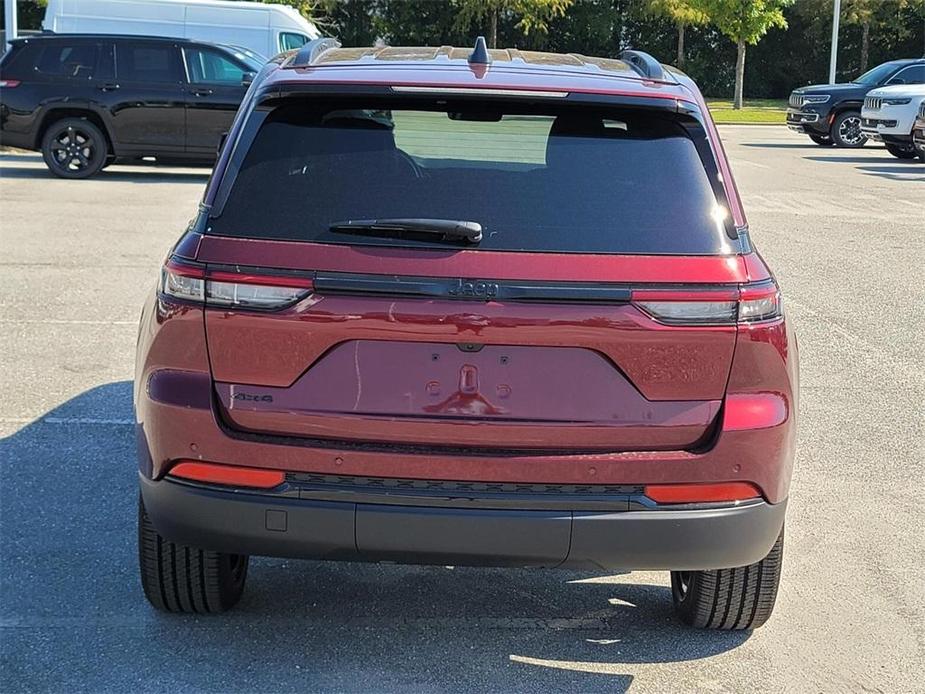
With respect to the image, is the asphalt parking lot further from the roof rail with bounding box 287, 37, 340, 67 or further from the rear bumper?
the roof rail with bounding box 287, 37, 340, 67

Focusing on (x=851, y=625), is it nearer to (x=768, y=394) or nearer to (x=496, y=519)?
(x=768, y=394)

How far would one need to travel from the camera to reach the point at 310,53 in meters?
3.90

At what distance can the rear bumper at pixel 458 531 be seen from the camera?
3160mm

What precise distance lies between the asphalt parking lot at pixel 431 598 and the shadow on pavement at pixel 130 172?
9.74m

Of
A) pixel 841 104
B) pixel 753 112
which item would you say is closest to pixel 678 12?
pixel 753 112

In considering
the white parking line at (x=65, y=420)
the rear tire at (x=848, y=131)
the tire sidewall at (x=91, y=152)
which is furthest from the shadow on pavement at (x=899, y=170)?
the white parking line at (x=65, y=420)

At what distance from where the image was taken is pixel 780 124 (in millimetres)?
35156

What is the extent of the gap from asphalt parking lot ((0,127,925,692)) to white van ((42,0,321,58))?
53.8 feet

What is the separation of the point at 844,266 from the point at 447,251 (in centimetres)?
897

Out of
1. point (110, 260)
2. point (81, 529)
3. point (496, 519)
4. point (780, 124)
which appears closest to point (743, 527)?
point (496, 519)

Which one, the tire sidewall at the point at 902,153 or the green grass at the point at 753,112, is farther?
the green grass at the point at 753,112

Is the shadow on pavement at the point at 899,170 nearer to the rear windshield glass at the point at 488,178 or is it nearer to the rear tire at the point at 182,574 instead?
the rear windshield glass at the point at 488,178

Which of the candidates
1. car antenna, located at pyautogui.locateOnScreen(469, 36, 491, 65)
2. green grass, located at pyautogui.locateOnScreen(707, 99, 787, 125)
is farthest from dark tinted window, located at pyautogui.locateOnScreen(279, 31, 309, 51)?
car antenna, located at pyautogui.locateOnScreen(469, 36, 491, 65)

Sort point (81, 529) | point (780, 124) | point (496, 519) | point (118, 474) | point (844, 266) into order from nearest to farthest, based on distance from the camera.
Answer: point (496, 519) → point (81, 529) → point (118, 474) → point (844, 266) → point (780, 124)
